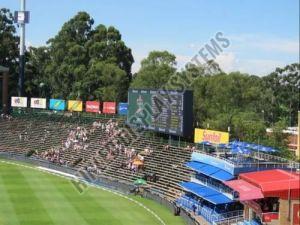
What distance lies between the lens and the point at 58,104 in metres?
74.0

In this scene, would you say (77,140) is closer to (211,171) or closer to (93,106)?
(93,106)

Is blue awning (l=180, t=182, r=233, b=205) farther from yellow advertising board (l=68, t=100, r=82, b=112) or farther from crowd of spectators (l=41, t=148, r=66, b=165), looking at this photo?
yellow advertising board (l=68, t=100, r=82, b=112)

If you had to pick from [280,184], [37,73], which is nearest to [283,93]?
[37,73]

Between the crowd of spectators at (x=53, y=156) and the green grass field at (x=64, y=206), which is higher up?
the crowd of spectators at (x=53, y=156)

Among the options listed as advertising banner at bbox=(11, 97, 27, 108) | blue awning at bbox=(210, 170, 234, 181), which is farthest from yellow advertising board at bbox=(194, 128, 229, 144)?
advertising banner at bbox=(11, 97, 27, 108)

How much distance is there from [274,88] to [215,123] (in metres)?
45.9

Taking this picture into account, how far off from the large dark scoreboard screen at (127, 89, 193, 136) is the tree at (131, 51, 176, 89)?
18476 mm

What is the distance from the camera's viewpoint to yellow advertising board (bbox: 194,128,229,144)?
1777 inches

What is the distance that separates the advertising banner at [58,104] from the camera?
73.4 metres

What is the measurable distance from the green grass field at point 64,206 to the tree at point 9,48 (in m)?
50.7

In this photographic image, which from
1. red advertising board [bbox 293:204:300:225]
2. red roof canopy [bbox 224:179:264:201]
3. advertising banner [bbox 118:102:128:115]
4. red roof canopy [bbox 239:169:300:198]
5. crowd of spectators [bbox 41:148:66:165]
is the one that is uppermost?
advertising banner [bbox 118:102:128:115]

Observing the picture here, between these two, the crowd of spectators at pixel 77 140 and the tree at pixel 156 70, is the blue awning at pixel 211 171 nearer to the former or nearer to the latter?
the crowd of spectators at pixel 77 140

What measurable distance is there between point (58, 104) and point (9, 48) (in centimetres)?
3041

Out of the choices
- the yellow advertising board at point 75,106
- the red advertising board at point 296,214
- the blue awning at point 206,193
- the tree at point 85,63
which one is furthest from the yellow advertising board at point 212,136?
the tree at point 85,63
